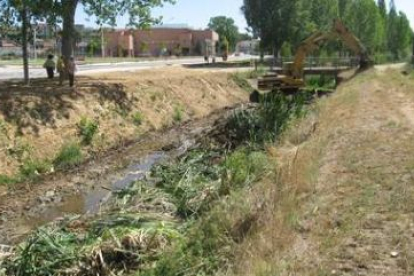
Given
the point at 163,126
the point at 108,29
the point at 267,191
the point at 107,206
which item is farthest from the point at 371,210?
the point at 108,29

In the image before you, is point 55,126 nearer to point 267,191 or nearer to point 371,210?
point 267,191

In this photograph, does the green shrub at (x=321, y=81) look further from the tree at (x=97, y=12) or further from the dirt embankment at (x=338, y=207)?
the dirt embankment at (x=338, y=207)

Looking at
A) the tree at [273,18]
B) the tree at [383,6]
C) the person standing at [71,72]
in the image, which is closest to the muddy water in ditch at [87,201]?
the person standing at [71,72]

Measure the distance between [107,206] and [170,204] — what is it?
1.71 m

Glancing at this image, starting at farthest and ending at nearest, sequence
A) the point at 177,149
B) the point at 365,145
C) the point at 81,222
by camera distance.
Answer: the point at 177,149 → the point at 365,145 → the point at 81,222

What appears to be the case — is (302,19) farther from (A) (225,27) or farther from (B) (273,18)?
(A) (225,27)

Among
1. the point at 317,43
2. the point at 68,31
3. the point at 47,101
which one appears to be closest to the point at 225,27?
the point at 317,43

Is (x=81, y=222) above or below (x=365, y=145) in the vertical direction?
below

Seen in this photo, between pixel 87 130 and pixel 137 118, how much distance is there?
168 inches

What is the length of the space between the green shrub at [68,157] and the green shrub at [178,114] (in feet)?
29.8

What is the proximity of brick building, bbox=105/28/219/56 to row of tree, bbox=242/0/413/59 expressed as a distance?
4671 cm

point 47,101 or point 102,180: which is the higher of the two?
point 47,101

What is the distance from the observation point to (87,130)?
67.5ft

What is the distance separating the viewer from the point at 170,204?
11.8 meters
